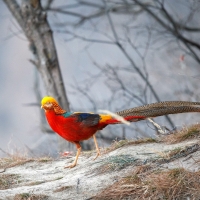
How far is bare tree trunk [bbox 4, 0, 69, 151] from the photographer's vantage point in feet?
39.7

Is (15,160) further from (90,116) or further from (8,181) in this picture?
(90,116)

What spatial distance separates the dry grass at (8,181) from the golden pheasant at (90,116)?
77 centimetres

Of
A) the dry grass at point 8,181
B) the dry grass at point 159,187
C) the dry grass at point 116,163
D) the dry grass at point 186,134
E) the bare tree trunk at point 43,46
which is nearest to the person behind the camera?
the dry grass at point 159,187

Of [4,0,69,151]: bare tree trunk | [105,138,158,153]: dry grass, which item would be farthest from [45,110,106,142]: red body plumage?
[4,0,69,151]: bare tree trunk

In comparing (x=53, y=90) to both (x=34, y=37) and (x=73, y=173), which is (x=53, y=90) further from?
(x=73, y=173)

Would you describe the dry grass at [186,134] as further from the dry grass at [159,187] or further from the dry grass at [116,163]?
the dry grass at [159,187]

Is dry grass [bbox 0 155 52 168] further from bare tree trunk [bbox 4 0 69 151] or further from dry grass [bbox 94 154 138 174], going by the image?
bare tree trunk [bbox 4 0 69 151]

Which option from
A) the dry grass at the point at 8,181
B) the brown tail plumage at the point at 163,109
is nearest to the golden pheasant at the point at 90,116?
the brown tail plumage at the point at 163,109

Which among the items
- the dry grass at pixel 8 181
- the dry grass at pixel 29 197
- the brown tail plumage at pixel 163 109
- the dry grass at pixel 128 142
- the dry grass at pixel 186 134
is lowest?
the dry grass at pixel 186 134

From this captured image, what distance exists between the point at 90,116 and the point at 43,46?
6455mm

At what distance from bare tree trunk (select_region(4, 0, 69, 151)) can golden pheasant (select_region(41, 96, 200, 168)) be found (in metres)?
6.13

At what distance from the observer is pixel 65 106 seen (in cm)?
1233

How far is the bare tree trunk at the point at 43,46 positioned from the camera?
1210 centimetres

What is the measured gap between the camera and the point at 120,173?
18.5ft
